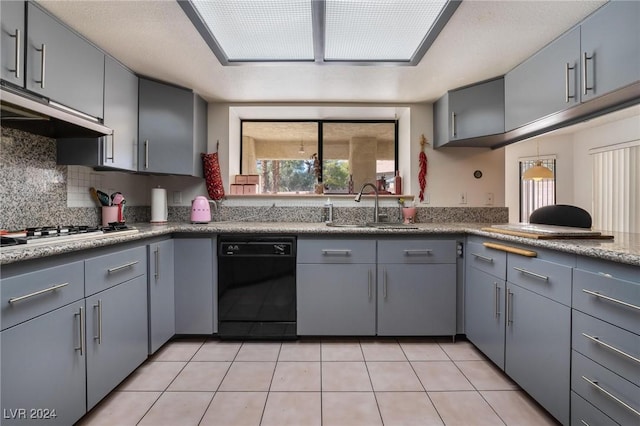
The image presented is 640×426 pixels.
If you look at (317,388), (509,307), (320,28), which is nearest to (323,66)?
(320,28)

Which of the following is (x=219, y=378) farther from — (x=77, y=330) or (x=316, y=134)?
(x=316, y=134)

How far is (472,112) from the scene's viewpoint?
2.37 meters

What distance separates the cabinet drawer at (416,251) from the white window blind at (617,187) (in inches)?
130

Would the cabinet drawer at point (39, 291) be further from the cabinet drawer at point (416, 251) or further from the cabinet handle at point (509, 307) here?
the cabinet handle at point (509, 307)

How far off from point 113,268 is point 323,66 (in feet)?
5.95

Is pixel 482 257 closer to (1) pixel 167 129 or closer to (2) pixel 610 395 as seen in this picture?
(2) pixel 610 395

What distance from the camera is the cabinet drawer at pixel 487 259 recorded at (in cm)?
175

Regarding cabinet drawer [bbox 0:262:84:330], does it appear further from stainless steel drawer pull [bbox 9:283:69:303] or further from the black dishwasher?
the black dishwasher

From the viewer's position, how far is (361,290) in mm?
2188

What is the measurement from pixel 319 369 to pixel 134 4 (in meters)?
2.28

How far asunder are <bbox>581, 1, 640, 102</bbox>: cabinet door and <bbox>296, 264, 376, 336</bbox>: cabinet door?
5.55 ft

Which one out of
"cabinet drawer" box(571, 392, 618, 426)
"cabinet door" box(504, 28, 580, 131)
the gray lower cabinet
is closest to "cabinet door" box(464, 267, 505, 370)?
"cabinet drawer" box(571, 392, 618, 426)

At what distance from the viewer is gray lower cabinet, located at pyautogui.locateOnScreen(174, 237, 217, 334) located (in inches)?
86.5

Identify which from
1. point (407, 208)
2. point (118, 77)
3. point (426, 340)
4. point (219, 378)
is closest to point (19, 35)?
point (118, 77)
